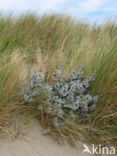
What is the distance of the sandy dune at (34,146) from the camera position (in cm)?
200

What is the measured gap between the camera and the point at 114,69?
7.77ft

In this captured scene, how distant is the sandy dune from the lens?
200cm

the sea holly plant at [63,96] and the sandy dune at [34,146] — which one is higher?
the sea holly plant at [63,96]

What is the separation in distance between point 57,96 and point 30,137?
0.47m

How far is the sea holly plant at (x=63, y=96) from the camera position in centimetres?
221

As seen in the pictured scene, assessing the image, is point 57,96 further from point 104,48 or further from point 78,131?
point 104,48

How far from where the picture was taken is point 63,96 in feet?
7.53

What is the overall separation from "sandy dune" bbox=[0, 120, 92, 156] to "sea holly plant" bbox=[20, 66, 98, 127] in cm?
19

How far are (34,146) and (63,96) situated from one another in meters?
0.56

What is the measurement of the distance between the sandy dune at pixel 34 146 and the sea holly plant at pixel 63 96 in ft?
0.63

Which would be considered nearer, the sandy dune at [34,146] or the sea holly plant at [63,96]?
the sandy dune at [34,146]

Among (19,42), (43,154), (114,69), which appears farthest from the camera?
(19,42)

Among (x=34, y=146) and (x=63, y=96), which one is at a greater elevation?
(x=63, y=96)

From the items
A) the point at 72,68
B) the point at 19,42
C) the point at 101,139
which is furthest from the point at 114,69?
the point at 19,42
